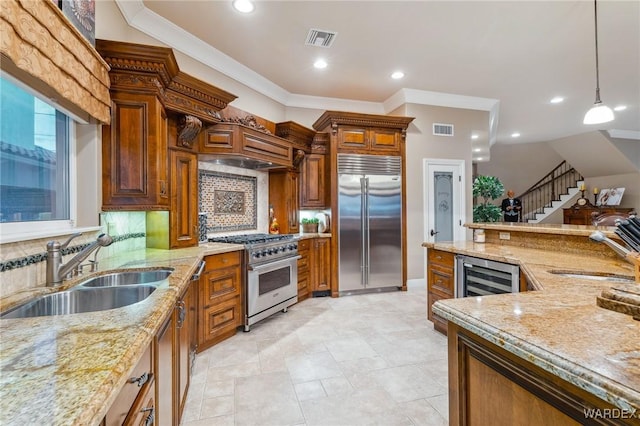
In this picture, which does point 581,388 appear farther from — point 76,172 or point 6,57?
point 76,172

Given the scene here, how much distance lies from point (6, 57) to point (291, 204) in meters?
3.30

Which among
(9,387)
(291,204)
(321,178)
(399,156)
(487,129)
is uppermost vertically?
(487,129)

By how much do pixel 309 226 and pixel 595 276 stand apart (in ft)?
10.9

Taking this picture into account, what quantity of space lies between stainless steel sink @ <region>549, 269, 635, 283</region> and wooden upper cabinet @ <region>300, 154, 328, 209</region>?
3100mm

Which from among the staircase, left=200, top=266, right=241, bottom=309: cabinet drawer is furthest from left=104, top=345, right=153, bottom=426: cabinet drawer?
the staircase

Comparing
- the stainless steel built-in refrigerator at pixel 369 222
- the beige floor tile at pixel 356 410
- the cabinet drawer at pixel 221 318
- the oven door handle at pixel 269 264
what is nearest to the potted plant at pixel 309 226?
the stainless steel built-in refrigerator at pixel 369 222

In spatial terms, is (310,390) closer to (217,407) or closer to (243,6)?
(217,407)

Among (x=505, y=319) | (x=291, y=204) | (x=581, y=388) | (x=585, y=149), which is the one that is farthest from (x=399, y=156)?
(x=585, y=149)

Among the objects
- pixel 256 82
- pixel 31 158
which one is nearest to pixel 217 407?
pixel 31 158

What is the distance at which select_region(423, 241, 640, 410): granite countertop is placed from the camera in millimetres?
664

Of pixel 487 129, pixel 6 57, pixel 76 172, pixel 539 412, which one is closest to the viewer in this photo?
pixel 539 412

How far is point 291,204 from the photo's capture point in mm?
4332

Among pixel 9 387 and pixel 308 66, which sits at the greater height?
pixel 308 66

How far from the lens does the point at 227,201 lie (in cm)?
387
